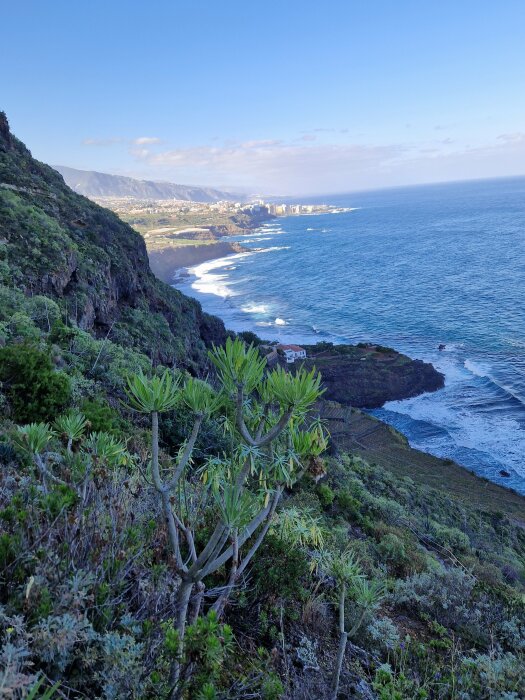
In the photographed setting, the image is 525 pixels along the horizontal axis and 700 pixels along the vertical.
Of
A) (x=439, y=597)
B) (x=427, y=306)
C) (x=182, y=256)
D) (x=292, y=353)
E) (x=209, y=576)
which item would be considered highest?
(x=209, y=576)

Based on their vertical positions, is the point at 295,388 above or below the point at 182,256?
above

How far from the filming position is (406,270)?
246 ft

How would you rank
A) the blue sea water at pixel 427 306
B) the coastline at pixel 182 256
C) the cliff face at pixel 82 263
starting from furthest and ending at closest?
the coastline at pixel 182 256 → the blue sea water at pixel 427 306 → the cliff face at pixel 82 263

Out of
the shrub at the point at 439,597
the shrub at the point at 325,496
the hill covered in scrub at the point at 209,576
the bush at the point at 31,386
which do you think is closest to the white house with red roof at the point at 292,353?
the shrub at the point at 325,496

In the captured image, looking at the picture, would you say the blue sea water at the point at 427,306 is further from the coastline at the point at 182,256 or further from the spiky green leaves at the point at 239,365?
the spiky green leaves at the point at 239,365

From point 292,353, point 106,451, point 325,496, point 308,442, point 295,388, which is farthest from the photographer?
point 292,353

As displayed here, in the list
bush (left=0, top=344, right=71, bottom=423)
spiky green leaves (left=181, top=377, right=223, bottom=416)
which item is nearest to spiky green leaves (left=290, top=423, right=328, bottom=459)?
spiky green leaves (left=181, top=377, right=223, bottom=416)

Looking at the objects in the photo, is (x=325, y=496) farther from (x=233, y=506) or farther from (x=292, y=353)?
(x=292, y=353)

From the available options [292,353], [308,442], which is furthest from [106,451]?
[292,353]

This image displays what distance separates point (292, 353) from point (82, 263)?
78.8 feet

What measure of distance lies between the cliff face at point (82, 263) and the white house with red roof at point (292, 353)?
10960mm

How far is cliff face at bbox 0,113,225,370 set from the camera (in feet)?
52.9

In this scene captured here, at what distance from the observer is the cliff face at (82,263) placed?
16.1 metres

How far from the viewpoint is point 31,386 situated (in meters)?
6.66
